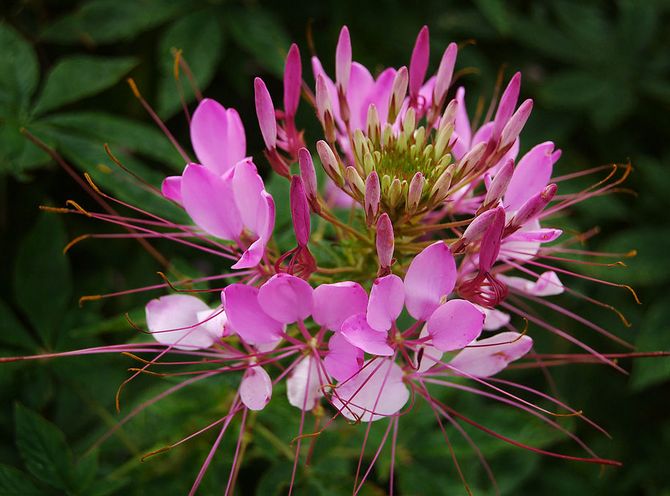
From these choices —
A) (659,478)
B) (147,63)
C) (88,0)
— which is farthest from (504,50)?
(659,478)

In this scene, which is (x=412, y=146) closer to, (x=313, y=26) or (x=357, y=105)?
(x=357, y=105)

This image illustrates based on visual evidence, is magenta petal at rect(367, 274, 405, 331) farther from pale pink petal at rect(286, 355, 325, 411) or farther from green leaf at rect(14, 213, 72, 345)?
green leaf at rect(14, 213, 72, 345)

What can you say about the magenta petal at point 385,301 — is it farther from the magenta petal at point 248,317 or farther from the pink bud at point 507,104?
the pink bud at point 507,104

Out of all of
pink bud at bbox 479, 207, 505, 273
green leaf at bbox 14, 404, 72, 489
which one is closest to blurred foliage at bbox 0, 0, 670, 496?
green leaf at bbox 14, 404, 72, 489

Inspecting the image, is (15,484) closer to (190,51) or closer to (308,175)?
(308,175)

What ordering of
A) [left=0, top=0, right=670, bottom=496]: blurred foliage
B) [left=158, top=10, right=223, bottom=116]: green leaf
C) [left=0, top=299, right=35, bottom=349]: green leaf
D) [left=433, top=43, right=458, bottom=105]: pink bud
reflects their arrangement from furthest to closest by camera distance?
[left=158, top=10, right=223, bottom=116]: green leaf, [left=0, top=299, right=35, bottom=349]: green leaf, [left=0, top=0, right=670, bottom=496]: blurred foliage, [left=433, top=43, right=458, bottom=105]: pink bud

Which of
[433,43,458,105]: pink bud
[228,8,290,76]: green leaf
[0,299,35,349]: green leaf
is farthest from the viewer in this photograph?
[228,8,290,76]: green leaf

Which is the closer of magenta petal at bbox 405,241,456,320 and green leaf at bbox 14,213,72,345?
magenta petal at bbox 405,241,456,320

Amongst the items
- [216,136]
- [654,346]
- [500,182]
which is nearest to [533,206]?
[500,182]
